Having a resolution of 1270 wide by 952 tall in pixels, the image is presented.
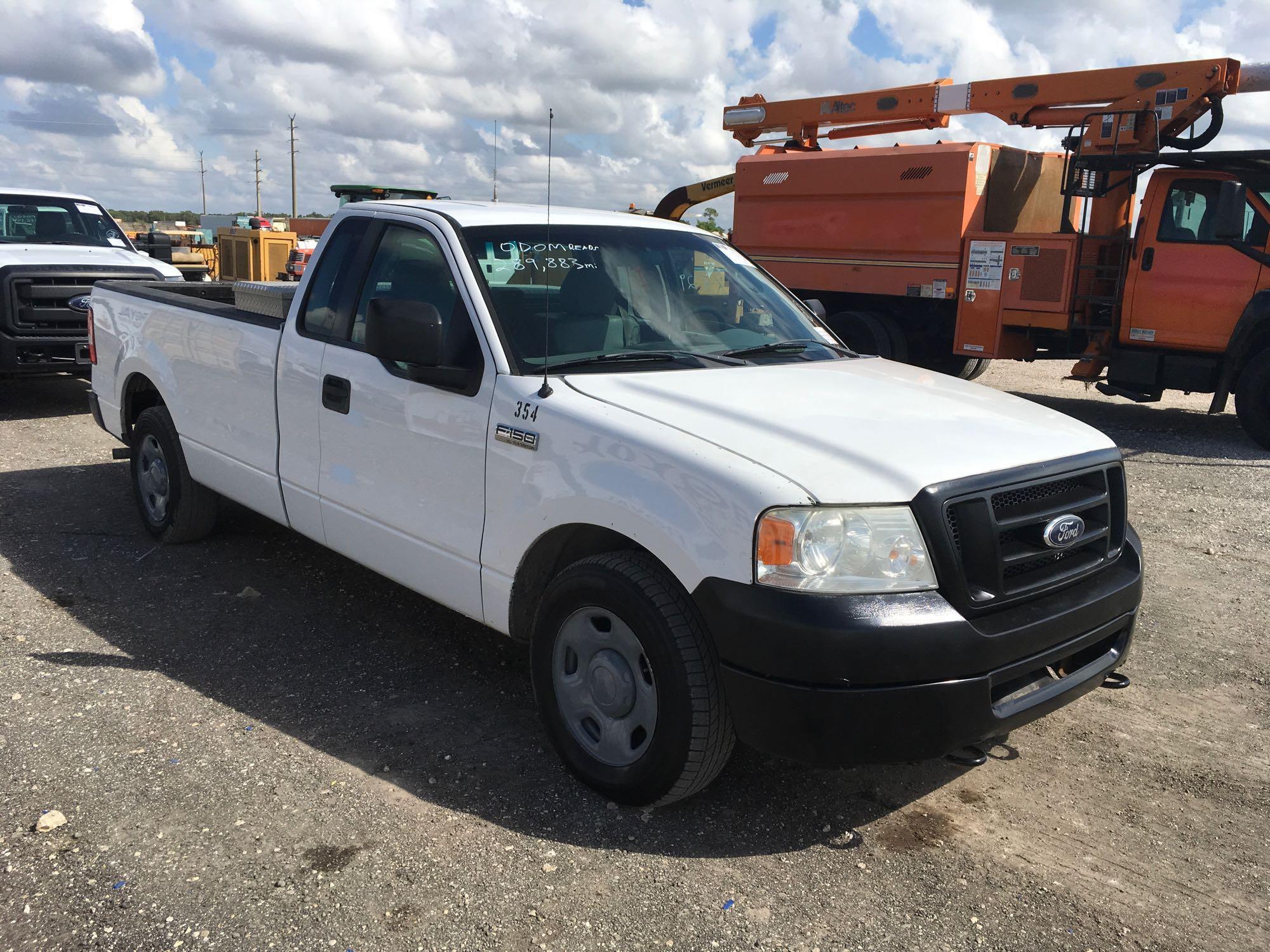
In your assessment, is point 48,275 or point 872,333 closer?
point 48,275

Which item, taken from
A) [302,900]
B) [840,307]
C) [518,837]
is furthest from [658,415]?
[840,307]

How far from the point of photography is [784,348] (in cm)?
433

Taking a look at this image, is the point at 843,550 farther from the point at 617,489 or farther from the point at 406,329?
the point at 406,329

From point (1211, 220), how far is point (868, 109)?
15.3ft

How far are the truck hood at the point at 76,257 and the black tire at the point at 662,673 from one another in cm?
890

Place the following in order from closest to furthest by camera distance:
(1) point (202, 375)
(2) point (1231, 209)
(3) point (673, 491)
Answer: (3) point (673, 491)
(1) point (202, 375)
(2) point (1231, 209)

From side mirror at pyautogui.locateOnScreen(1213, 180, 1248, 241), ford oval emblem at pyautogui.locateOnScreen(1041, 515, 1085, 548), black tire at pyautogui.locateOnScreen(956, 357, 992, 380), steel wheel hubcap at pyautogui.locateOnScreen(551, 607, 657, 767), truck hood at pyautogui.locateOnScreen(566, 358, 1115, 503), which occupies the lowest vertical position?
steel wheel hubcap at pyautogui.locateOnScreen(551, 607, 657, 767)

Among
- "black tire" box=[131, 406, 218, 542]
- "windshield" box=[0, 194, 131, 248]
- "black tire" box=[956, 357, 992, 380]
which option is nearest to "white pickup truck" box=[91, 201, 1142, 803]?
"black tire" box=[131, 406, 218, 542]

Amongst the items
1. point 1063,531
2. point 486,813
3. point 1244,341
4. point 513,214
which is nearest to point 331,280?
point 513,214

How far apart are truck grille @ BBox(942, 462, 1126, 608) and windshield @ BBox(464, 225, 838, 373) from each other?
123 centimetres

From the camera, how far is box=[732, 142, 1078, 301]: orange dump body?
1150 centimetres

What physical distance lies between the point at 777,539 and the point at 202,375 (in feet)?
11.8

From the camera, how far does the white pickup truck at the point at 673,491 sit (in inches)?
113

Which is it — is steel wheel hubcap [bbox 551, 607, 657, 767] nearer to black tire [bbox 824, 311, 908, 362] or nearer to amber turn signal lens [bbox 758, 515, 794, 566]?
amber turn signal lens [bbox 758, 515, 794, 566]
